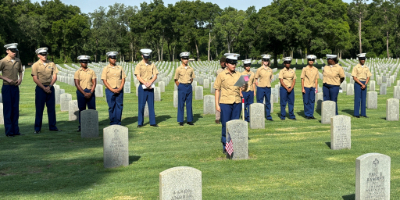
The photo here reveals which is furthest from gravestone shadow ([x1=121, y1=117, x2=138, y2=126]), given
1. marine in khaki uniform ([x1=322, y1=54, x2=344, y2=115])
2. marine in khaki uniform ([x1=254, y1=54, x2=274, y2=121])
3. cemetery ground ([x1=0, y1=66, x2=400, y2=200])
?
marine in khaki uniform ([x1=322, y1=54, x2=344, y2=115])

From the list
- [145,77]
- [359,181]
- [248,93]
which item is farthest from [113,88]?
[359,181]

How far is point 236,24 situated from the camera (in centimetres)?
9831

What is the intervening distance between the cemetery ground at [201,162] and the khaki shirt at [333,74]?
5.07 ft

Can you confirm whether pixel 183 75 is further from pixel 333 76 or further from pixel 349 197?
pixel 349 197

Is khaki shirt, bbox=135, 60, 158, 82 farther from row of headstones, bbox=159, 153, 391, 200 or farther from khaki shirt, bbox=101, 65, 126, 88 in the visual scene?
row of headstones, bbox=159, 153, 391, 200

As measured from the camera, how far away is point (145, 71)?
12.9m

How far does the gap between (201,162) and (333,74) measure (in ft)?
24.1

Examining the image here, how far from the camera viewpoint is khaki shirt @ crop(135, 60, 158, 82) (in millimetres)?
12852

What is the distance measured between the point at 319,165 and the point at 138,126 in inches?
266

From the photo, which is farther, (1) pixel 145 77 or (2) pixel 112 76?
(1) pixel 145 77

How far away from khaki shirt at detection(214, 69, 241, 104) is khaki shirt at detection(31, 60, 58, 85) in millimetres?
5452

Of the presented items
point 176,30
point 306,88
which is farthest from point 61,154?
point 176,30

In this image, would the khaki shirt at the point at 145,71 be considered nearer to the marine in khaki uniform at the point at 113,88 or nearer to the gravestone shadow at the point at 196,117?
the marine in khaki uniform at the point at 113,88

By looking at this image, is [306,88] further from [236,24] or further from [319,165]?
[236,24]
